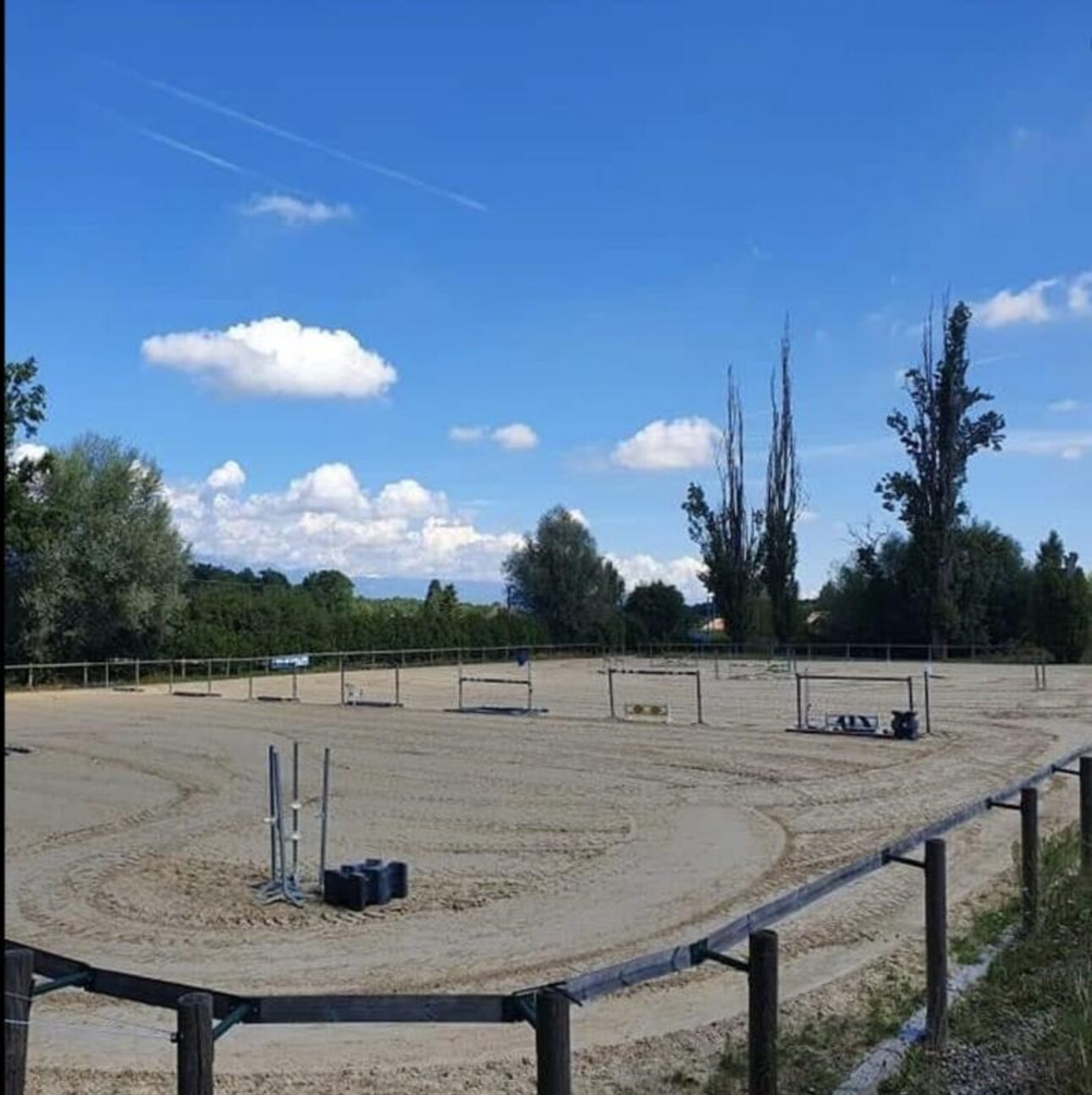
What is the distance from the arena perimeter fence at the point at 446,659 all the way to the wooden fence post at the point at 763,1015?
35.5 metres

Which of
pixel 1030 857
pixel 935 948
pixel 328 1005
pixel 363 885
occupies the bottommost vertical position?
pixel 363 885

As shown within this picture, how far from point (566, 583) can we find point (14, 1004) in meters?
71.0

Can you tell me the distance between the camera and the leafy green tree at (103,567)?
45.4 metres

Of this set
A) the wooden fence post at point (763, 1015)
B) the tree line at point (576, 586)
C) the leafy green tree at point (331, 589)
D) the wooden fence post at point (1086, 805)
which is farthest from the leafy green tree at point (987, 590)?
the wooden fence post at point (763, 1015)

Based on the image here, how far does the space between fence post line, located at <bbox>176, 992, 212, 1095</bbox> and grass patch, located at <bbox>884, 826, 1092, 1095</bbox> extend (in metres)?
2.80

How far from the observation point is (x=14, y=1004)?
3.39 metres

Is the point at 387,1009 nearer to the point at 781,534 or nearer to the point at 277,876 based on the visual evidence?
the point at 277,876

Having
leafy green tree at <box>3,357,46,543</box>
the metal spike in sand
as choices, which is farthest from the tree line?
the metal spike in sand

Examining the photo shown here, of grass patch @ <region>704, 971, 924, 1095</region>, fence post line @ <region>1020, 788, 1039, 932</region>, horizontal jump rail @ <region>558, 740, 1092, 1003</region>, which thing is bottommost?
grass patch @ <region>704, 971, 924, 1095</region>

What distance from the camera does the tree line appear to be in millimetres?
46312

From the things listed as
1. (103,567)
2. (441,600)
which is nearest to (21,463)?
(103,567)

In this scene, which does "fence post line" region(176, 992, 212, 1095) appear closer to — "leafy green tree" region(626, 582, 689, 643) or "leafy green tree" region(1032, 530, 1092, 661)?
"leafy green tree" region(1032, 530, 1092, 661)

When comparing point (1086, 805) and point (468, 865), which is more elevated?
point (1086, 805)

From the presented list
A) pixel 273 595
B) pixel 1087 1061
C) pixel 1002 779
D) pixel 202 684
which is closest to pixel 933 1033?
pixel 1087 1061
